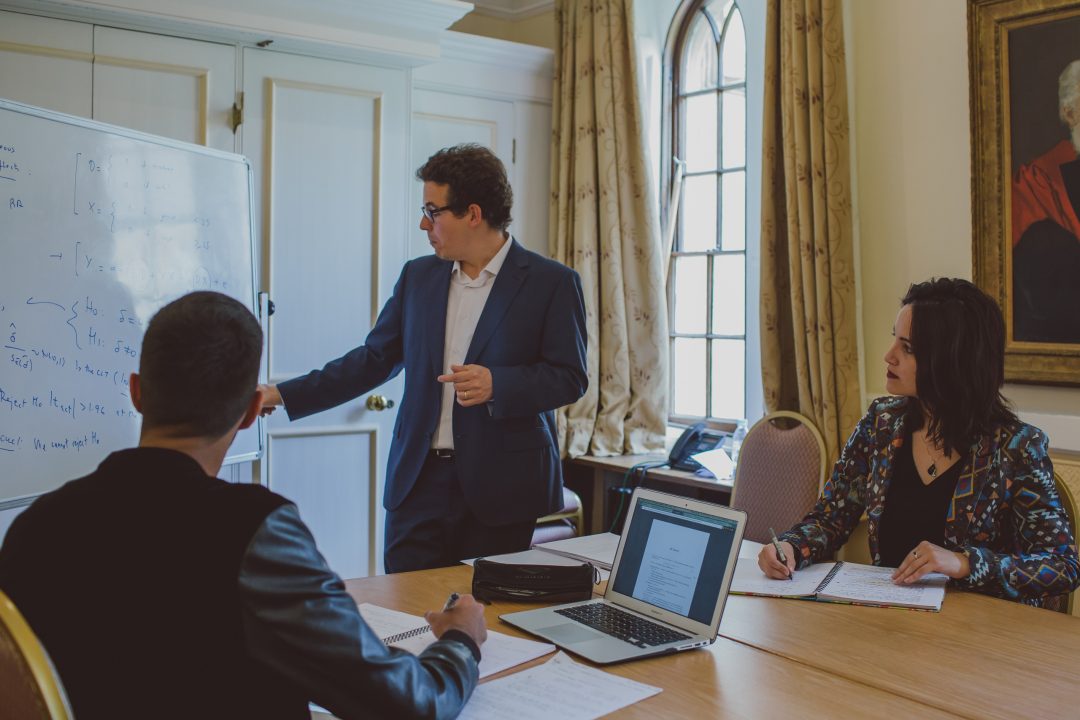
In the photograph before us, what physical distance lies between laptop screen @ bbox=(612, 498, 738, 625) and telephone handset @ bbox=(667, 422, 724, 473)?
6.73ft

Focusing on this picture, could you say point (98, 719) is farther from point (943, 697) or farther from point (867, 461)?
point (867, 461)

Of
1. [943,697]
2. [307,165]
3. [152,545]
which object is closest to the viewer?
[152,545]

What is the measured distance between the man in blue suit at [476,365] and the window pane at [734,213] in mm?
1814

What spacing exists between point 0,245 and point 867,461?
1.95 meters

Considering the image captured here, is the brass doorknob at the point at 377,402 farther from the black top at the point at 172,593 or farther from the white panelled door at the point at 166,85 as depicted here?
the black top at the point at 172,593

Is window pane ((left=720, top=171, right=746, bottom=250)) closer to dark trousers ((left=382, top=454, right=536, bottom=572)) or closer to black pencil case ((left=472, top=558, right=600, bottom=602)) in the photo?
dark trousers ((left=382, top=454, right=536, bottom=572))

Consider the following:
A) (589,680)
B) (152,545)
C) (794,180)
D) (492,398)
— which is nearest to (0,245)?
(492,398)

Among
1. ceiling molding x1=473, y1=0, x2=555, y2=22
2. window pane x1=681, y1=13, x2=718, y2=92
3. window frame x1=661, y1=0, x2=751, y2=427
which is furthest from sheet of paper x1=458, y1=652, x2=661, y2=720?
ceiling molding x1=473, y1=0, x2=555, y2=22

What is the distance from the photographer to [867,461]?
2.21 m

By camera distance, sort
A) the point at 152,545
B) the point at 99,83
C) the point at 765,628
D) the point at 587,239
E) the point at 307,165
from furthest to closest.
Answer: the point at 587,239, the point at 307,165, the point at 99,83, the point at 765,628, the point at 152,545

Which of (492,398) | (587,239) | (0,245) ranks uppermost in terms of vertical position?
(587,239)

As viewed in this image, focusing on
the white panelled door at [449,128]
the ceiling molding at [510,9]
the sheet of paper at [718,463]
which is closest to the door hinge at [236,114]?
the white panelled door at [449,128]

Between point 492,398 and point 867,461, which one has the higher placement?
point 492,398

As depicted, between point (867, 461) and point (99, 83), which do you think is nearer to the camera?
point (867, 461)
